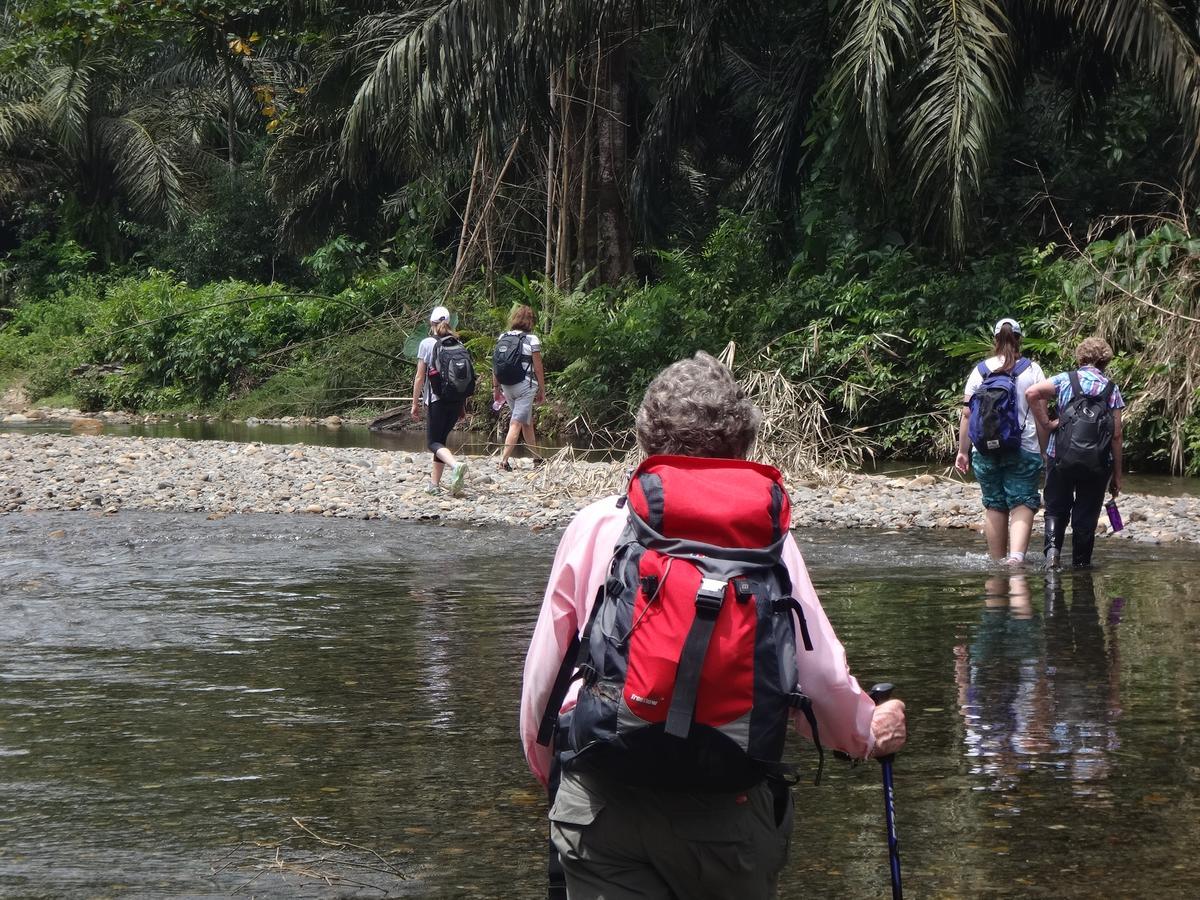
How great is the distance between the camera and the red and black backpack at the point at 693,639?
256 centimetres

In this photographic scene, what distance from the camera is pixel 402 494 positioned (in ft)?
46.2

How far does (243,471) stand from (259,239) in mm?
24030

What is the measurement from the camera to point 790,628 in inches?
104

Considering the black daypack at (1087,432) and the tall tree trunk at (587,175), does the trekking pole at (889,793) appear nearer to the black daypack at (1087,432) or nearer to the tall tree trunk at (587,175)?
the black daypack at (1087,432)

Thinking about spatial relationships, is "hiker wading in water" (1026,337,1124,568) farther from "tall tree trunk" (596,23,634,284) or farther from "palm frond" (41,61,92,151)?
"palm frond" (41,61,92,151)

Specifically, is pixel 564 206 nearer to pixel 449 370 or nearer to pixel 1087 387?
pixel 449 370

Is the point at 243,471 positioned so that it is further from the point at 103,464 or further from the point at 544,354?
the point at 544,354

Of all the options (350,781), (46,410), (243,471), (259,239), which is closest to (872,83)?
(243,471)

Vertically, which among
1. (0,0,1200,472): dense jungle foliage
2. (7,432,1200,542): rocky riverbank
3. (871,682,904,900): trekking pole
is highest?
(0,0,1200,472): dense jungle foliage

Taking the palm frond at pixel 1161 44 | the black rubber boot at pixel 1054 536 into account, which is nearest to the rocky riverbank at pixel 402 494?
the black rubber boot at pixel 1054 536

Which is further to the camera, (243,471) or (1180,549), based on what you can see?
(243,471)

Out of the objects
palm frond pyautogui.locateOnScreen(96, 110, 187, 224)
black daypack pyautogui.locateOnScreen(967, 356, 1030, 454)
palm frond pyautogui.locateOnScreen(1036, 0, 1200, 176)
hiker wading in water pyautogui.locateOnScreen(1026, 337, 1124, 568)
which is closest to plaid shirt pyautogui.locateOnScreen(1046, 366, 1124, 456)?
hiker wading in water pyautogui.locateOnScreen(1026, 337, 1124, 568)

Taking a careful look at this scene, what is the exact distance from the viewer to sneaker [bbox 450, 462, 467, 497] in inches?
542

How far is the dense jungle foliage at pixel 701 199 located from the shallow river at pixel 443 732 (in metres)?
6.98
